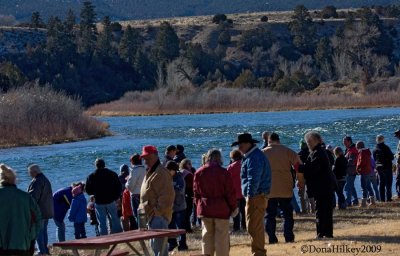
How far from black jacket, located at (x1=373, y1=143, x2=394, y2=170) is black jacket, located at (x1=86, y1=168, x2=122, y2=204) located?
702 centimetres

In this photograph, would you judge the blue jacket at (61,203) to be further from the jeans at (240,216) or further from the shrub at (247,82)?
the shrub at (247,82)

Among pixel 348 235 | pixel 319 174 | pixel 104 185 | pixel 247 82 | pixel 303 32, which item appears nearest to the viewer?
pixel 319 174

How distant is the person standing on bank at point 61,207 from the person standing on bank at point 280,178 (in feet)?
15.8

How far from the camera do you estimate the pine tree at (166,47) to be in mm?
141625

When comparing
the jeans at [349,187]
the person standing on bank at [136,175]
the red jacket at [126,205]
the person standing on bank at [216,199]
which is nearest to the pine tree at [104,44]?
the jeans at [349,187]

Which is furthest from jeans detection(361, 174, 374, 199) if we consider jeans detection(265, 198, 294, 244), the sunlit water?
the sunlit water

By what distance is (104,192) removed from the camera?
18.7 m

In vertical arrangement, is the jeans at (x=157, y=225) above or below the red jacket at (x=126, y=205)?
above

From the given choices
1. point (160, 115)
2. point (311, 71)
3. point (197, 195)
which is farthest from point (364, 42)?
point (197, 195)

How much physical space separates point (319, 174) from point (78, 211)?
570 centimetres

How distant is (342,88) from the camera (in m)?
107

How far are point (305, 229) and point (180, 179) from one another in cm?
261

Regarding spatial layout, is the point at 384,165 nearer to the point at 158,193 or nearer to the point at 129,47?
the point at 158,193

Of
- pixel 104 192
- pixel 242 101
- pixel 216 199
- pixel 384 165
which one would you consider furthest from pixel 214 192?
pixel 242 101
